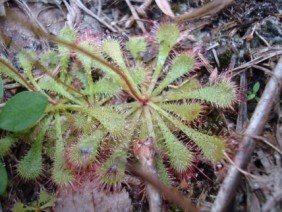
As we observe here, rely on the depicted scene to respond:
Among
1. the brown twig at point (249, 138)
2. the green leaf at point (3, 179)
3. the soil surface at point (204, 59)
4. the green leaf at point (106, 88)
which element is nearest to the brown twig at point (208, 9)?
the soil surface at point (204, 59)

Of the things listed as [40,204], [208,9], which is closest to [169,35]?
[208,9]

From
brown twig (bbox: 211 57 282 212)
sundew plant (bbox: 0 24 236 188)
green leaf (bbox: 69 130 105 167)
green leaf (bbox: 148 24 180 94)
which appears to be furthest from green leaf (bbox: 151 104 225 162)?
green leaf (bbox: 69 130 105 167)

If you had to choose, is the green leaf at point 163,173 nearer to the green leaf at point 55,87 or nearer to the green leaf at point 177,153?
the green leaf at point 177,153

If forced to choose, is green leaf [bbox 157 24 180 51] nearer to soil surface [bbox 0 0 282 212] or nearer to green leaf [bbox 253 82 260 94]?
soil surface [bbox 0 0 282 212]

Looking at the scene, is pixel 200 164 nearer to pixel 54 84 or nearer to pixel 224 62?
pixel 224 62

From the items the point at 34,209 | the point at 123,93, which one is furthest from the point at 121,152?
the point at 34,209

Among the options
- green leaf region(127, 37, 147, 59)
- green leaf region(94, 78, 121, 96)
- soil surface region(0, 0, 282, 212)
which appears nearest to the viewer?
soil surface region(0, 0, 282, 212)
